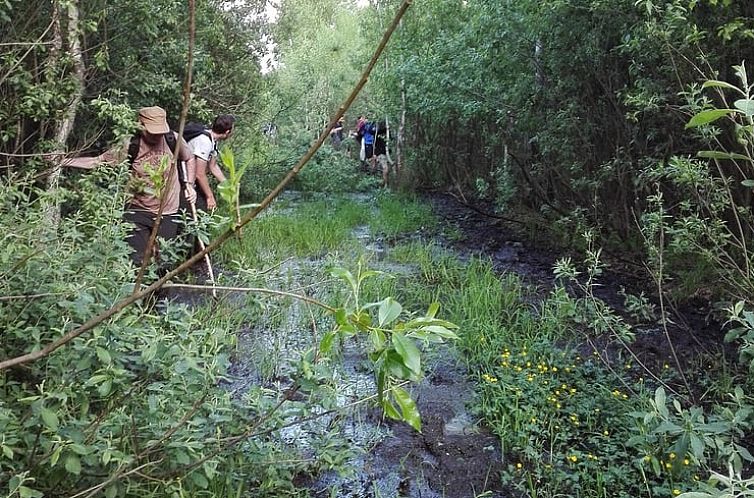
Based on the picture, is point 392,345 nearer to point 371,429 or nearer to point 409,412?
point 409,412

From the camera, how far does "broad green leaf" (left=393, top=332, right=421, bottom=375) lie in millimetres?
1161

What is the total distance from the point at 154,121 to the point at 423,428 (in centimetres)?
301

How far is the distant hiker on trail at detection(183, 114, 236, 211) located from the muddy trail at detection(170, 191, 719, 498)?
1.22 metres

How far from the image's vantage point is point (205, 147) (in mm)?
5805

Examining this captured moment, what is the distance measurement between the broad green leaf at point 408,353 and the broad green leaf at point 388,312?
57 millimetres

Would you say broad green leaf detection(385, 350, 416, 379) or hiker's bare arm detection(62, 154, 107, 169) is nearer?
broad green leaf detection(385, 350, 416, 379)

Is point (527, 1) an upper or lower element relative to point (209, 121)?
upper

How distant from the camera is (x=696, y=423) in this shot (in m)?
2.44

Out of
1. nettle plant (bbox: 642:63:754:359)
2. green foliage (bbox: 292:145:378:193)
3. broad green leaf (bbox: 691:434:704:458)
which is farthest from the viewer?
green foliage (bbox: 292:145:378:193)

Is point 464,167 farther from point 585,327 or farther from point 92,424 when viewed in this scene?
point 92,424

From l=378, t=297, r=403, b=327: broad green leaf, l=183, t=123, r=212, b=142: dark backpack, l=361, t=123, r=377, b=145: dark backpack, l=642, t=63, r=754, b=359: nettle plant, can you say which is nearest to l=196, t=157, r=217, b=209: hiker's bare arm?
l=183, t=123, r=212, b=142: dark backpack

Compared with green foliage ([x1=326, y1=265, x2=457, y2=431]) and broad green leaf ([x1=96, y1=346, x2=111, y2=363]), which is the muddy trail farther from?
green foliage ([x1=326, y1=265, x2=457, y2=431])

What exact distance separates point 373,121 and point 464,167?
4.87m

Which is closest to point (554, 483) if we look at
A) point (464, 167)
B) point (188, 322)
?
point (188, 322)
